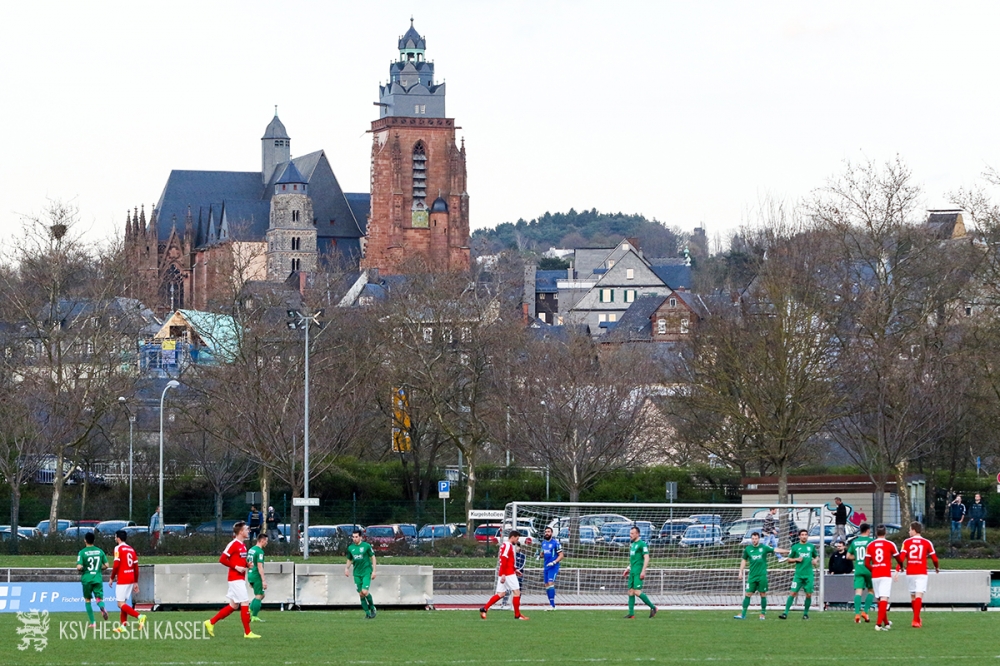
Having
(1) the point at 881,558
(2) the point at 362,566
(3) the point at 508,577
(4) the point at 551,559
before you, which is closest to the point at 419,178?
(4) the point at 551,559

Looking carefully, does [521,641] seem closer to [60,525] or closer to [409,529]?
[409,529]

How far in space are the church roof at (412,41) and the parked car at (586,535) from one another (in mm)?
147060

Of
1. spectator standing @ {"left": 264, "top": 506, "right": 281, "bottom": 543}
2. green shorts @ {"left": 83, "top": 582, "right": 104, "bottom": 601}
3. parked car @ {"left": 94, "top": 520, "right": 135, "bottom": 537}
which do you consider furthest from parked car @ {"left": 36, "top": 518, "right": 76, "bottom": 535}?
green shorts @ {"left": 83, "top": 582, "right": 104, "bottom": 601}

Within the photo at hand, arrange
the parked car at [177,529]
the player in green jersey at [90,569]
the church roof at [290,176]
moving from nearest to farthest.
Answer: the player in green jersey at [90,569] < the parked car at [177,529] < the church roof at [290,176]

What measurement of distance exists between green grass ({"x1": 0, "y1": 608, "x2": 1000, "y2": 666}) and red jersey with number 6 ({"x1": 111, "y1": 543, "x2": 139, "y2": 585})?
954mm

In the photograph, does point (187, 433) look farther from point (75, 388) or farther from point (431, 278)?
point (431, 278)

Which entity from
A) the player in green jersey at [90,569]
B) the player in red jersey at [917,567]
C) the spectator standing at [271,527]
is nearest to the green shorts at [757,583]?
the player in red jersey at [917,567]

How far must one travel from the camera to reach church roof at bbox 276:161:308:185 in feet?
609

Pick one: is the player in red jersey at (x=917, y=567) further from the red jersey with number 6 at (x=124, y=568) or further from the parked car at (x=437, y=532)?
the parked car at (x=437, y=532)

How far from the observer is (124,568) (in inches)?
963

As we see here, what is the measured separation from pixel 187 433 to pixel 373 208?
362ft

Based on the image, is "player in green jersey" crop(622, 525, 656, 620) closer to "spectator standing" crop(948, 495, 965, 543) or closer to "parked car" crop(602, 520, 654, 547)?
"parked car" crop(602, 520, 654, 547)

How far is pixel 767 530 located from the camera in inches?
1433

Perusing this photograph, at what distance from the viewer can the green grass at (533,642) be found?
20.4 meters
